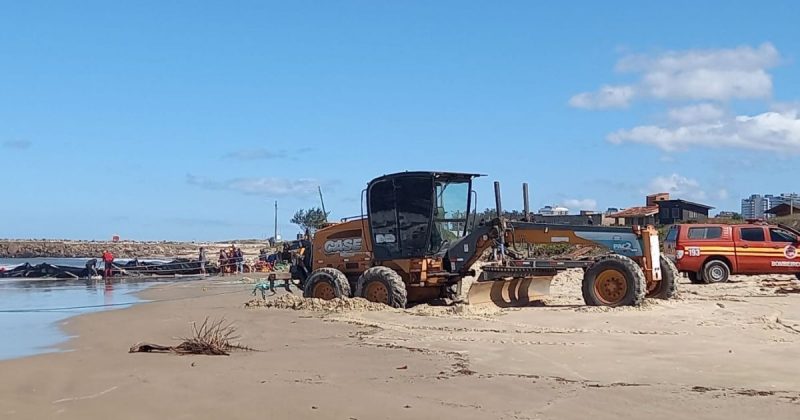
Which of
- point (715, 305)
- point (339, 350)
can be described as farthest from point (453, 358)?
point (715, 305)

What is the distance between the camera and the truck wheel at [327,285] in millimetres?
17469

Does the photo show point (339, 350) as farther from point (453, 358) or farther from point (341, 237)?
point (341, 237)

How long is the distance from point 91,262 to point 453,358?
33.3 meters

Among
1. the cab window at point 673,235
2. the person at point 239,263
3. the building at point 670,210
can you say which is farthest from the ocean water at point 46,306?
the building at point 670,210

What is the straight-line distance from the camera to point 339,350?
35.9 ft

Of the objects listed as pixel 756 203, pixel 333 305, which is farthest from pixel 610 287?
pixel 756 203

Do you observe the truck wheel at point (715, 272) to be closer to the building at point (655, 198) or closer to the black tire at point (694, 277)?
the black tire at point (694, 277)

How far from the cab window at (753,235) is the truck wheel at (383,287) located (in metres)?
10.8

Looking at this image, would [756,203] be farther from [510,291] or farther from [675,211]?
[510,291]

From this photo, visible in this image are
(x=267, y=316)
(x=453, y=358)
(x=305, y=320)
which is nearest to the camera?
(x=453, y=358)

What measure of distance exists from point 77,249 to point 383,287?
4054 inches

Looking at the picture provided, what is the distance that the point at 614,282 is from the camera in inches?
609

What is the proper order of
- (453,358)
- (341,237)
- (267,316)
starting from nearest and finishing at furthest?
(453,358)
(267,316)
(341,237)

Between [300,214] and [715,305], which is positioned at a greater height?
[300,214]
